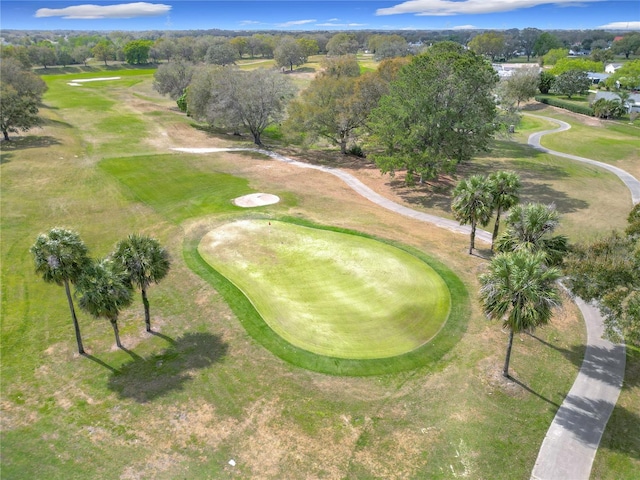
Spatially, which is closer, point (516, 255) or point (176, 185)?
point (516, 255)

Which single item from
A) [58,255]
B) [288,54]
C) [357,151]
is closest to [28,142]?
[357,151]

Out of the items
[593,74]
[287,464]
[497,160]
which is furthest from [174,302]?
[593,74]

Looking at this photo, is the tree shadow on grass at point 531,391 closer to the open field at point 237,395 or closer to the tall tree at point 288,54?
the open field at point 237,395

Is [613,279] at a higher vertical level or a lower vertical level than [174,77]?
lower

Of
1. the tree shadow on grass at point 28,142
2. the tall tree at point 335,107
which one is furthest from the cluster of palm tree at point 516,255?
the tree shadow on grass at point 28,142

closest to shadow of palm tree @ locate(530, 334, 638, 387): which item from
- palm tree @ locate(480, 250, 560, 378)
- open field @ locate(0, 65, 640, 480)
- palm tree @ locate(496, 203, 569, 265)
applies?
open field @ locate(0, 65, 640, 480)

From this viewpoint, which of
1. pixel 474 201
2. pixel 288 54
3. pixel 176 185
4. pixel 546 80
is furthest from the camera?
pixel 288 54

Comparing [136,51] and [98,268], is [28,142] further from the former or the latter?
[136,51]
